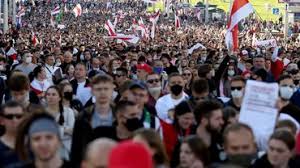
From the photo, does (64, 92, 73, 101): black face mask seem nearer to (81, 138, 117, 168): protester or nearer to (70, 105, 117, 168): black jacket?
(70, 105, 117, 168): black jacket

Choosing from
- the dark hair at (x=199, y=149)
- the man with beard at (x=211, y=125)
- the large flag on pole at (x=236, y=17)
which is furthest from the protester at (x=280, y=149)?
the large flag on pole at (x=236, y=17)

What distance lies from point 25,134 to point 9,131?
81 cm

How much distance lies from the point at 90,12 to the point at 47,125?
72769mm

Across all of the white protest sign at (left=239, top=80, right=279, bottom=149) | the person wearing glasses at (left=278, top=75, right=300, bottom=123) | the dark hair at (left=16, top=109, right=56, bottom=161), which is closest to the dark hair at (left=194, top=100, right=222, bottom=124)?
the white protest sign at (left=239, top=80, right=279, bottom=149)

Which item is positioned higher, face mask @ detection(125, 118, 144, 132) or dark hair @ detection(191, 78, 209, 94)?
dark hair @ detection(191, 78, 209, 94)

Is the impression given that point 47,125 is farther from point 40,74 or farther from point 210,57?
point 210,57

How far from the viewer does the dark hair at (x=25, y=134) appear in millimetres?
7242

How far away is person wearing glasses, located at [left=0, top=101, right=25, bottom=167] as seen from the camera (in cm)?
752

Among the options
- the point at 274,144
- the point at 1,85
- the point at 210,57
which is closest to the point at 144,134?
the point at 274,144

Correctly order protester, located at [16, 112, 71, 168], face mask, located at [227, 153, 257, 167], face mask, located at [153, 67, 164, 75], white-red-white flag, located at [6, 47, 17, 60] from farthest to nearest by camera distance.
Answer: white-red-white flag, located at [6, 47, 17, 60] → face mask, located at [153, 67, 164, 75] → face mask, located at [227, 153, 257, 167] → protester, located at [16, 112, 71, 168]

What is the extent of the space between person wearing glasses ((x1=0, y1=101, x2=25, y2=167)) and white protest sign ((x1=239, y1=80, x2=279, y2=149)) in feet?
7.01

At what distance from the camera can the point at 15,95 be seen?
1017 centimetres

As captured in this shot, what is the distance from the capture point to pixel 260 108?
8.50m

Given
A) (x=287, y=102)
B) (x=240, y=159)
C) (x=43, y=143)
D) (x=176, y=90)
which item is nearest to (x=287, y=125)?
(x=240, y=159)
